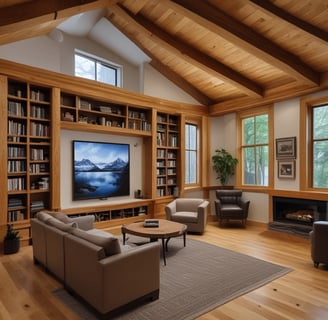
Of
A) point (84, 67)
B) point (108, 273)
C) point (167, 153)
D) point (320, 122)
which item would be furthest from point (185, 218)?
point (84, 67)

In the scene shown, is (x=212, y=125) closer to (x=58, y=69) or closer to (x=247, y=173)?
(x=247, y=173)

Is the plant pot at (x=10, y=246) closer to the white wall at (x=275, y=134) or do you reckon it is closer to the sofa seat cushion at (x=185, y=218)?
the sofa seat cushion at (x=185, y=218)

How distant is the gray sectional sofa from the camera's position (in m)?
2.19

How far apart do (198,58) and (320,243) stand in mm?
3801

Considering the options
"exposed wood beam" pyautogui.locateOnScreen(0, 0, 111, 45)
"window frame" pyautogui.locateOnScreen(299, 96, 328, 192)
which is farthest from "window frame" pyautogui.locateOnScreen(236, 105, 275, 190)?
"exposed wood beam" pyautogui.locateOnScreen(0, 0, 111, 45)

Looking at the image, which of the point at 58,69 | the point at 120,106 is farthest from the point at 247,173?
the point at 58,69

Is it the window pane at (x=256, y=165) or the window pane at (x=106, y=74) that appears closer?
the window pane at (x=106, y=74)

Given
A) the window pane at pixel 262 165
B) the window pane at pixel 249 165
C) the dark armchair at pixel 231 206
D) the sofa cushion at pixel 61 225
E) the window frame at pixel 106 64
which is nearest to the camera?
the sofa cushion at pixel 61 225

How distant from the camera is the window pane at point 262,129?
19.2 feet

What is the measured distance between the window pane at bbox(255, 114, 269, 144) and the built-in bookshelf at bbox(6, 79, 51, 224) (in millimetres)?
4573

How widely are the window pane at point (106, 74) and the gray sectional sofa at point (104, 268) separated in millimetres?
3572

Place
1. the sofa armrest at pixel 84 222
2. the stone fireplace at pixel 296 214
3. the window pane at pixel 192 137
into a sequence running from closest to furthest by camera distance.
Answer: the sofa armrest at pixel 84 222
the stone fireplace at pixel 296 214
the window pane at pixel 192 137

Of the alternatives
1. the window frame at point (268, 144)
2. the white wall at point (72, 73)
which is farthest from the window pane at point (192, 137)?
the window frame at point (268, 144)

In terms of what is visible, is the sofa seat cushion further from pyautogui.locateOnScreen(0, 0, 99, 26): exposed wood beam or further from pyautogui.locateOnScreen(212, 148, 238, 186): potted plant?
pyautogui.locateOnScreen(0, 0, 99, 26): exposed wood beam
